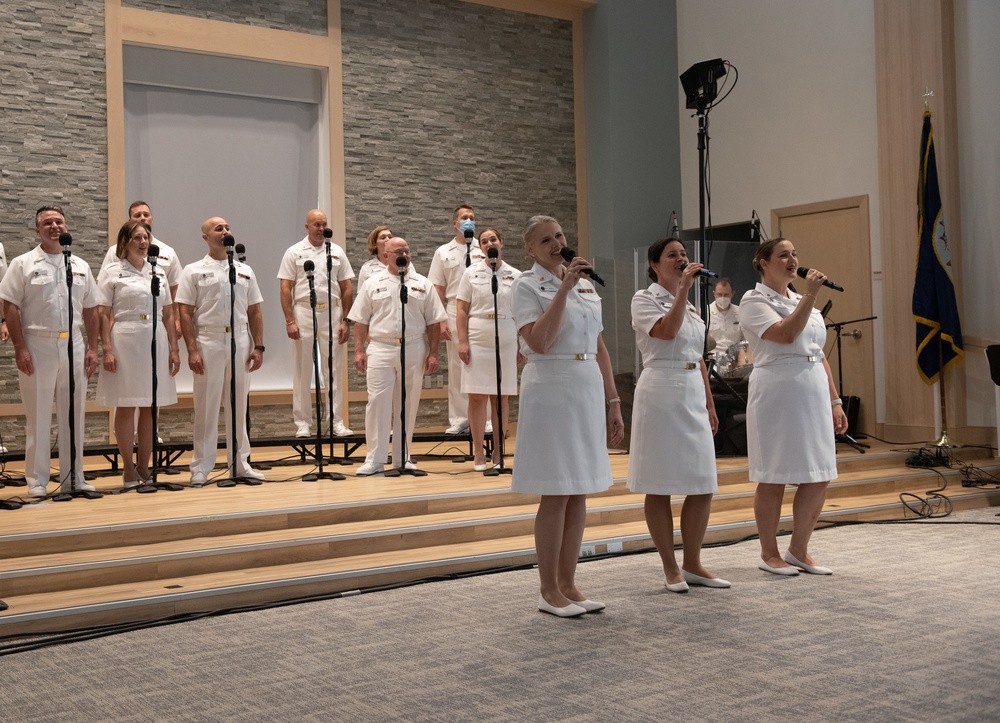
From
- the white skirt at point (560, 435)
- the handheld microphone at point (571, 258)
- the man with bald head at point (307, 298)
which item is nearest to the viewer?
the handheld microphone at point (571, 258)

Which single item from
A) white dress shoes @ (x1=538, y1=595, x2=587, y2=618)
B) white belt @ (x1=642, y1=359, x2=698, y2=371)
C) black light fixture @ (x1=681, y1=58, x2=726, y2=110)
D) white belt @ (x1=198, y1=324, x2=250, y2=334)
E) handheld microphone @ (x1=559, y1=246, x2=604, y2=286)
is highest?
black light fixture @ (x1=681, y1=58, x2=726, y2=110)

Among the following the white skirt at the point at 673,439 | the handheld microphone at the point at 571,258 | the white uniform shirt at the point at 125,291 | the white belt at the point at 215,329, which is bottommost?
the white skirt at the point at 673,439

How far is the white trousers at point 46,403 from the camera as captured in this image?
18.9 ft

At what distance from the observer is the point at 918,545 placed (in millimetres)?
5566

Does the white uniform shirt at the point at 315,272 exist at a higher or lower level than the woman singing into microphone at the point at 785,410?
higher

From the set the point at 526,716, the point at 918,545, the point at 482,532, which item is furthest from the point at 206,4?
the point at 526,716

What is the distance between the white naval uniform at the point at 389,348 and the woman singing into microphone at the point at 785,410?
272 cm

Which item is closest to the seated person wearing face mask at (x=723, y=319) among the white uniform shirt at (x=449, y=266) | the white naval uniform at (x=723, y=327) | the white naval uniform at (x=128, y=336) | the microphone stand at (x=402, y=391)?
the white naval uniform at (x=723, y=327)

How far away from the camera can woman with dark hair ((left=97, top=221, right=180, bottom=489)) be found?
20.4ft

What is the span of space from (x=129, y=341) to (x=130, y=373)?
0.65 feet

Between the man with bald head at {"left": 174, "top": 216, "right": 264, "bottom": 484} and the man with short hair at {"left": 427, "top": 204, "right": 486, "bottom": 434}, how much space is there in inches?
59.3

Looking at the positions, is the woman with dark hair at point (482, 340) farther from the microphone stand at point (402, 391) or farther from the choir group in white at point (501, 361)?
the microphone stand at point (402, 391)

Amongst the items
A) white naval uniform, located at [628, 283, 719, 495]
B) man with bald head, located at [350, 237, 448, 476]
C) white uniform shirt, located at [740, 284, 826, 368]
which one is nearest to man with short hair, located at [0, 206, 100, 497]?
man with bald head, located at [350, 237, 448, 476]

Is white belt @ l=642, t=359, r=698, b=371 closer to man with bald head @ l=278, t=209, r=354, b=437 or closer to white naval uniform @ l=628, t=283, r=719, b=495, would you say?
white naval uniform @ l=628, t=283, r=719, b=495
